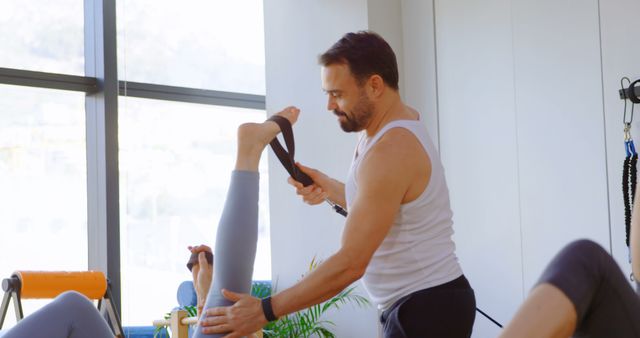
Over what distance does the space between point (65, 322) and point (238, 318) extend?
1.70 feet

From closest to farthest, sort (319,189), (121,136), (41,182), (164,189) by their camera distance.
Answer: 1. (319,189)
2. (41,182)
3. (121,136)
4. (164,189)

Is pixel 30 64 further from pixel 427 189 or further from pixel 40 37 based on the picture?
pixel 427 189

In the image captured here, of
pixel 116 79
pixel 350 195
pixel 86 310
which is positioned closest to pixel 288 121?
pixel 350 195

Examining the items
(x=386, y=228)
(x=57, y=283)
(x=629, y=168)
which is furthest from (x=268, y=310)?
(x=629, y=168)

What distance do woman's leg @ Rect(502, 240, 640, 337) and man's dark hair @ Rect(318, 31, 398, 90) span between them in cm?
85

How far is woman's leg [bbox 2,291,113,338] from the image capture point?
2.13m

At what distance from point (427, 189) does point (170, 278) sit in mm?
3060

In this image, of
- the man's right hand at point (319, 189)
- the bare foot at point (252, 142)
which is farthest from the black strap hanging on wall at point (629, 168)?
the bare foot at point (252, 142)

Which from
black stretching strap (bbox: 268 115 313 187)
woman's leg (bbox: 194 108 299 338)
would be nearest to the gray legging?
woman's leg (bbox: 194 108 299 338)

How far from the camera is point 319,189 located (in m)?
2.56

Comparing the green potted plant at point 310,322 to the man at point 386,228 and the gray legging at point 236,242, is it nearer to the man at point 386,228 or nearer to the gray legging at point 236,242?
the man at point 386,228

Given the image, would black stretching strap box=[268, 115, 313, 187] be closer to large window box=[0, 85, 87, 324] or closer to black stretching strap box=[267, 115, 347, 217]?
black stretching strap box=[267, 115, 347, 217]

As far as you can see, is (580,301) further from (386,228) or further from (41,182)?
(41,182)

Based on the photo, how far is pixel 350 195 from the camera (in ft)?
7.22
